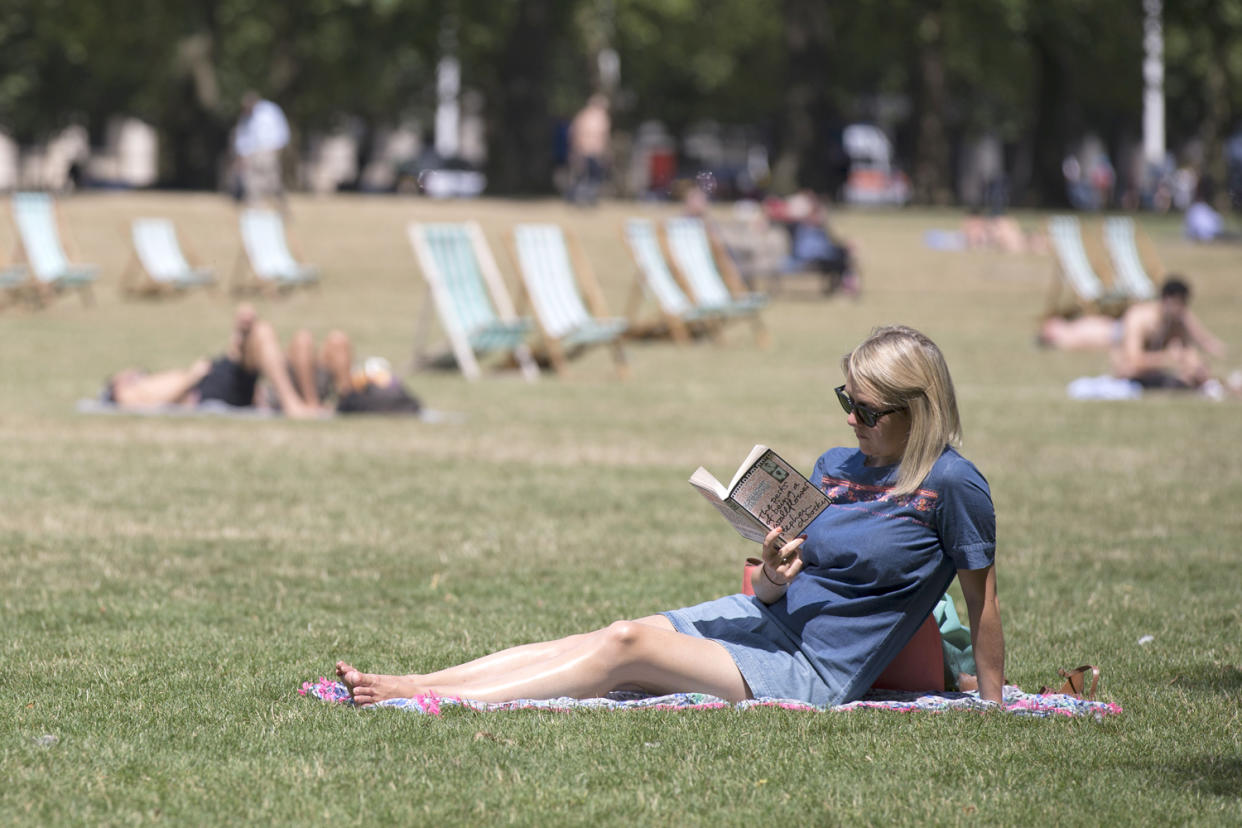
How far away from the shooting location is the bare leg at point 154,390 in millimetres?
12062

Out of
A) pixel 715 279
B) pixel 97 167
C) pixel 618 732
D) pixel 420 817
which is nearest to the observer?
pixel 420 817

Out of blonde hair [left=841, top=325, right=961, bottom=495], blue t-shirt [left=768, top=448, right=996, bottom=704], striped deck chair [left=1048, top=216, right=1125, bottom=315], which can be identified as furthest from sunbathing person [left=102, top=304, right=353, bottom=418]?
striped deck chair [left=1048, top=216, right=1125, bottom=315]

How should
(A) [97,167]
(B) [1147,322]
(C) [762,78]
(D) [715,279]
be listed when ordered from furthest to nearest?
(A) [97,167] < (C) [762,78] < (D) [715,279] < (B) [1147,322]

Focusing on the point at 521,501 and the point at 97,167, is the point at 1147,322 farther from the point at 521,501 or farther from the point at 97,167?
the point at 97,167

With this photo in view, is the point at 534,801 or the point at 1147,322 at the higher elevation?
the point at 534,801

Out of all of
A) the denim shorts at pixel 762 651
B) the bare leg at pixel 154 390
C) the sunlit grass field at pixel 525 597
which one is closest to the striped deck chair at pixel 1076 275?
the sunlit grass field at pixel 525 597

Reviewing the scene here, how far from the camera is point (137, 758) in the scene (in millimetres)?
4438

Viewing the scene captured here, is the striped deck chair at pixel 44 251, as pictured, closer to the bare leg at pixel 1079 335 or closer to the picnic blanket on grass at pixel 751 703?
the bare leg at pixel 1079 335

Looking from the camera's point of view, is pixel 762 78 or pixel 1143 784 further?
pixel 762 78

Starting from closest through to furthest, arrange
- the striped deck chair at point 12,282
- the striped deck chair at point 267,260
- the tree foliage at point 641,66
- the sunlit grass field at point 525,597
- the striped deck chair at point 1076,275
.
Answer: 1. the sunlit grass field at point 525,597
2. the striped deck chair at point 12,282
3. the striped deck chair at point 1076,275
4. the striped deck chair at point 267,260
5. the tree foliage at point 641,66

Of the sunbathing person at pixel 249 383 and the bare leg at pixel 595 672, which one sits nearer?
the bare leg at pixel 595 672

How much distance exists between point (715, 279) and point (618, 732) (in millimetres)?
14967

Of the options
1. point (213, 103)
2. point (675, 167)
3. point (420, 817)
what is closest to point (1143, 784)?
point (420, 817)

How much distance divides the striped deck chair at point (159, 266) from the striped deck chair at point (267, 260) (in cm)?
51
